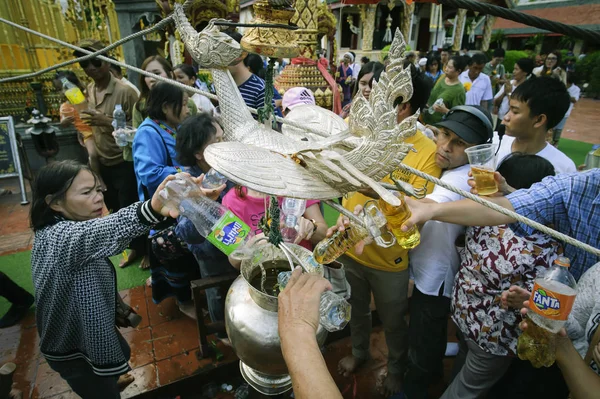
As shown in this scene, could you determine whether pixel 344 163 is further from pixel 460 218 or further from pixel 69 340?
pixel 69 340

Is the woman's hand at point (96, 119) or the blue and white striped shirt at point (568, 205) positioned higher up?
the woman's hand at point (96, 119)

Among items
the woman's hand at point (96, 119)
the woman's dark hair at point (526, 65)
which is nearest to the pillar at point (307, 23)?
the woman's hand at point (96, 119)

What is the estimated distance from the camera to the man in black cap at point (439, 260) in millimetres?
1805

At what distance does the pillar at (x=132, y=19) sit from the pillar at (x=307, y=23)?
3.83m

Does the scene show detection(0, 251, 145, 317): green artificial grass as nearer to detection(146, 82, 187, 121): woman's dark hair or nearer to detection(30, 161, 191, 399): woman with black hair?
detection(30, 161, 191, 399): woman with black hair

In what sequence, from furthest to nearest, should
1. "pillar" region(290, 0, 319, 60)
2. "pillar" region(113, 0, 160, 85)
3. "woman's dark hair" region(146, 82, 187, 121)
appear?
"pillar" region(113, 0, 160, 85)
"pillar" region(290, 0, 319, 60)
"woman's dark hair" region(146, 82, 187, 121)

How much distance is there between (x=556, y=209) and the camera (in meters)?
1.56

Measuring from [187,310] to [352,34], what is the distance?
28879 millimetres

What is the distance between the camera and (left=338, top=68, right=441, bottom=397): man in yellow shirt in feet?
6.54

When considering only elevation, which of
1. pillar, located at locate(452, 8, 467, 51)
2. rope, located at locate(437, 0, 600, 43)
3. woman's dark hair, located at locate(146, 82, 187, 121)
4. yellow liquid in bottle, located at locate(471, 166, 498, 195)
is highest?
pillar, located at locate(452, 8, 467, 51)

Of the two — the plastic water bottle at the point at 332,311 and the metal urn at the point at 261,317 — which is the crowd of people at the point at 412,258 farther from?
the metal urn at the point at 261,317

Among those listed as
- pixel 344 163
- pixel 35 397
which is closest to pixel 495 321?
pixel 344 163

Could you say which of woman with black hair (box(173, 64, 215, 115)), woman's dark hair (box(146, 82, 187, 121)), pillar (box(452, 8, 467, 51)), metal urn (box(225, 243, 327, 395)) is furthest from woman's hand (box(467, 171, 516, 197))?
pillar (box(452, 8, 467, 51))

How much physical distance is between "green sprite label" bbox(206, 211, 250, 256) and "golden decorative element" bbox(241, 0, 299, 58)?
1.98 feet
